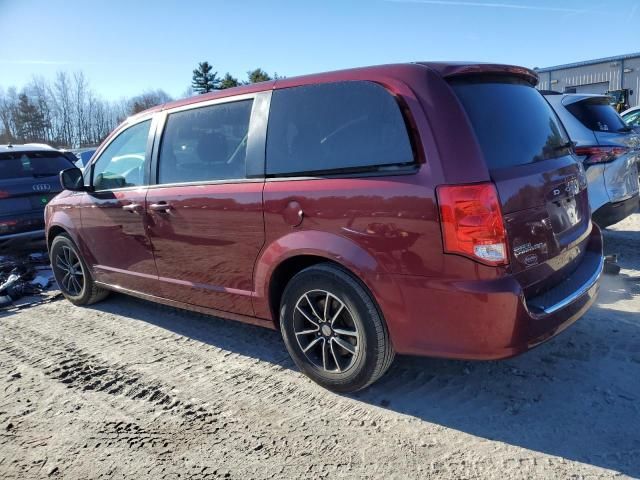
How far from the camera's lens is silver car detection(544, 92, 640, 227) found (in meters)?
5.52

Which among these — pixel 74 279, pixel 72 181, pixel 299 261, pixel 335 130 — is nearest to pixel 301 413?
pixel 299 261

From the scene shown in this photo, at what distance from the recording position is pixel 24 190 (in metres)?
7.28

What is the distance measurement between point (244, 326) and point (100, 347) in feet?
3.90

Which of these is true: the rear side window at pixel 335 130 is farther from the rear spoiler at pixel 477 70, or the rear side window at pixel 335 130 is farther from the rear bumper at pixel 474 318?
the rear bumper at pixel 474 318

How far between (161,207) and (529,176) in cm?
266

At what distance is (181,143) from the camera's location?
4051 millimetres

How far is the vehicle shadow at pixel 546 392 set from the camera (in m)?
2.61

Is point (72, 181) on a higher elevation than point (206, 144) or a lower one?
lower

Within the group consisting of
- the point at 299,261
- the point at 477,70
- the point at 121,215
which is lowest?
the point at 299,261

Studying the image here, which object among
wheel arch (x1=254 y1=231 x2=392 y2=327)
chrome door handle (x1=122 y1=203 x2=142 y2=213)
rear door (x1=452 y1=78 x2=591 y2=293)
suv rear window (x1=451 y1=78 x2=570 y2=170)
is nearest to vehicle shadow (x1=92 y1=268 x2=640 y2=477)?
wheel arch (x1=254 y1=231 x2=392 y2=327)

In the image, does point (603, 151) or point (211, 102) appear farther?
point (603, 151)

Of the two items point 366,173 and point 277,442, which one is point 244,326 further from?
point 366,173

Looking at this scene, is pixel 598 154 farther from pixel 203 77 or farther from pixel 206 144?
pixel 203 77

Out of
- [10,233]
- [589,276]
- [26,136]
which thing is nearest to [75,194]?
[10,233]
